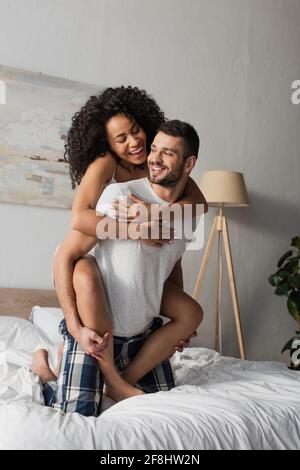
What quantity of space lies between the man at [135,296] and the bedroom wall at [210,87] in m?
1.61

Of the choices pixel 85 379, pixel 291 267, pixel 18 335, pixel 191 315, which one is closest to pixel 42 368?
pixel 85 379

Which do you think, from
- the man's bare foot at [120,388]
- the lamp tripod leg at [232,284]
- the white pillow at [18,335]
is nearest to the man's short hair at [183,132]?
the man's bare foot at [120,388]

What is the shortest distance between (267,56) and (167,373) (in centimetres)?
309

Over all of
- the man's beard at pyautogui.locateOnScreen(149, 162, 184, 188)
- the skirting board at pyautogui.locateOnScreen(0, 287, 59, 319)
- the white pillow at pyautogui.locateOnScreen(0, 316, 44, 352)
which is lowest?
the white pillow at pyautogui.locateOnScreen(0, 316, 44, 352)

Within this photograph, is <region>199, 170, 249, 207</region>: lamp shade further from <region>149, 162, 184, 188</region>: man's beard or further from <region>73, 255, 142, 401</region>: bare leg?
<region>73, 255, 142, 401</region>: bare leg

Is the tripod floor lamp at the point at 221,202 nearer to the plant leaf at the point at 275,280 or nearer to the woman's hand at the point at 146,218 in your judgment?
the plant leaf at the point at 275,280

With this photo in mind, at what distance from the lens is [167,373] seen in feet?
5.94

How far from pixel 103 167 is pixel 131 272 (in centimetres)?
36

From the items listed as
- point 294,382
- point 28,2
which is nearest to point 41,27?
point 28,2

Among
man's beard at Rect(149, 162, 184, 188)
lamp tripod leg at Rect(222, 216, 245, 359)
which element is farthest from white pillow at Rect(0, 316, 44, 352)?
lamp tripod leg at Rect(222, 216, 245, 359)

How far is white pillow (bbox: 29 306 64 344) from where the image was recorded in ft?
8.89

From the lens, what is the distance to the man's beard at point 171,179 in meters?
1.69

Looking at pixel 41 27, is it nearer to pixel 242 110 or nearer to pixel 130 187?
pixel 242 110

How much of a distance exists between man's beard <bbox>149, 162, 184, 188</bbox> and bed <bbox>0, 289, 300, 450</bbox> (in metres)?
0.59
